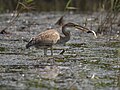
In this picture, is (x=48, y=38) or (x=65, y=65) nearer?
(x=65, y=65)

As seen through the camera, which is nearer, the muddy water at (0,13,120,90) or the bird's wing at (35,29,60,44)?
the muddy water at (0,13,120,90)

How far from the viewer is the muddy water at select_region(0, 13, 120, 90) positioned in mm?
6844

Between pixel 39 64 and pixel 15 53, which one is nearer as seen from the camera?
pixel 39 64

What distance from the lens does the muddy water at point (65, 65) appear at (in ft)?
22.5

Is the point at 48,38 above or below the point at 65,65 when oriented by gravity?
above

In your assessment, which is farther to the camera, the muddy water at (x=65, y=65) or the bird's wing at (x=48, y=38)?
the bird's wing at (x=48, y=38)

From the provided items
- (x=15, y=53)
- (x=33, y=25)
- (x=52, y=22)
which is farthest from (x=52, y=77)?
(x=52, y=22)

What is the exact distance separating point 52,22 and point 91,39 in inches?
173

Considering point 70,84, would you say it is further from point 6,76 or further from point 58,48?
point 58,48

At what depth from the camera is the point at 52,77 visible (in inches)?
288

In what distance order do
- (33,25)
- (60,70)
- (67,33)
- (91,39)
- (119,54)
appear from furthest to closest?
(33,25) → (91,39) → (67,33) → (119,54) → (60,70)

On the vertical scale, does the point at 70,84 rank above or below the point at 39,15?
above

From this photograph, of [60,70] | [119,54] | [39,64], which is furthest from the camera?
[119,54]

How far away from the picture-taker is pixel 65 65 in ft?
27.8
